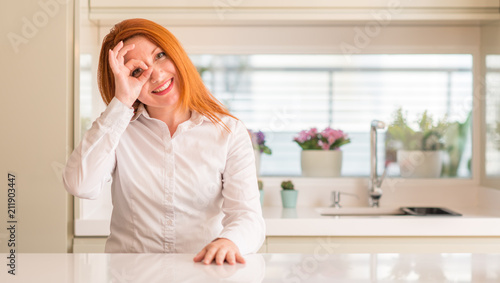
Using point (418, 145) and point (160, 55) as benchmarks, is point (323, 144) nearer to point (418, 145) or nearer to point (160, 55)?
point (418, 145)

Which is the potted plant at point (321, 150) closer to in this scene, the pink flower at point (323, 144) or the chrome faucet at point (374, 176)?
the pink flower at point (323, 144)

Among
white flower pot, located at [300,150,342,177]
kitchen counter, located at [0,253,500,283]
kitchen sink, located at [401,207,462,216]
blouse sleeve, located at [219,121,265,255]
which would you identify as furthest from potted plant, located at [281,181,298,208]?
kitchen counter, located at [0,253,500,283]

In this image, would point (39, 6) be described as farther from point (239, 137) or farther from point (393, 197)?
point (393, 197)

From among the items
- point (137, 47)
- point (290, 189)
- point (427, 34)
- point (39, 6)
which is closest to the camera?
point (137, 47)

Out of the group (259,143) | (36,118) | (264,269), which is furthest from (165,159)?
(259,143)

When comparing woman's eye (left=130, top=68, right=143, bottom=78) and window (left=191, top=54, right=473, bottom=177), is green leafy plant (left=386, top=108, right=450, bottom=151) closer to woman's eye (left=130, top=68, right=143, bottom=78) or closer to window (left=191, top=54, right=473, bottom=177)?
window (left=191, top=54, right=473, bottom=177)

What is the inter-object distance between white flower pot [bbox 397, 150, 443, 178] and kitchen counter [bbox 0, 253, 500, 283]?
1.65 metres

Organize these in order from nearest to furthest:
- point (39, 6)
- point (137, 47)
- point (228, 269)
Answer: point (228, 269) < point (137, 47) < point (39, 6)

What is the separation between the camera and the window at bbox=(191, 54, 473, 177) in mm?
2949

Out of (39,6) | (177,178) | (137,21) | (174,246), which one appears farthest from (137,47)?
(39,6)

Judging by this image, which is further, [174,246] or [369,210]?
[369,210]

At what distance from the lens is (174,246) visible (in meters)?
1.51

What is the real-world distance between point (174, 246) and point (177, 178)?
0.17 m

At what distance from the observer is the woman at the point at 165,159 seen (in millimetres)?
1443
